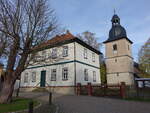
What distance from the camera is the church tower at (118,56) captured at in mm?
31531

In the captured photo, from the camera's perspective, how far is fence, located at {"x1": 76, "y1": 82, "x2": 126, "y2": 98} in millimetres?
13934

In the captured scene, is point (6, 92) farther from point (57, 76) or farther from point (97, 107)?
point (57, 76)

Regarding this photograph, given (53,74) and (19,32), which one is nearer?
(19,32)

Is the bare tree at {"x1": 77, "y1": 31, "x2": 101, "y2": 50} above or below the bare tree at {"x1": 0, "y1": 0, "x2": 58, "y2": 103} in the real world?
above

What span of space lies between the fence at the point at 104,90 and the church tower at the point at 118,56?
55.7ft

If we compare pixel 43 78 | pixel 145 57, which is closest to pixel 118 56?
pixel 145 57

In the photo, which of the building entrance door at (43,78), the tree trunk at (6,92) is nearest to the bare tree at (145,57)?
the building entrance door at (43,78)

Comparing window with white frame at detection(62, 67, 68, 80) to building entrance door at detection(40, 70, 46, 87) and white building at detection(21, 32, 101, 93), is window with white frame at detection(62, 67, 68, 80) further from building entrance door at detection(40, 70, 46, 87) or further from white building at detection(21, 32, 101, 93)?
building entrance door at detection(40, 70, 46, 87)

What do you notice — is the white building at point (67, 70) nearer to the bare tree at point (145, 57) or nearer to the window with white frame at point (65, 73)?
the window with white frame at point (65, 73)

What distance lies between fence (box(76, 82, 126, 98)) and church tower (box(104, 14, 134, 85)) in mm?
16984

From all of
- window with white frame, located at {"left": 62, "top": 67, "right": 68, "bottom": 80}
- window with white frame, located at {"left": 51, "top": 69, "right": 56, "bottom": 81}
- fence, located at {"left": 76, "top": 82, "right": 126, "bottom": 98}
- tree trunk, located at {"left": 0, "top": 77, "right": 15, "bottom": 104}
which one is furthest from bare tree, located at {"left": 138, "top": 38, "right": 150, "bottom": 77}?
tree trunk, located at {"left": 0, "top": 77, "right": 15, "bottom": 104}

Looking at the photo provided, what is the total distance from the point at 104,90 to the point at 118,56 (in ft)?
66.3

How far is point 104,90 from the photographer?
1509 cm

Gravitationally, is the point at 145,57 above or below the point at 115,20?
below
